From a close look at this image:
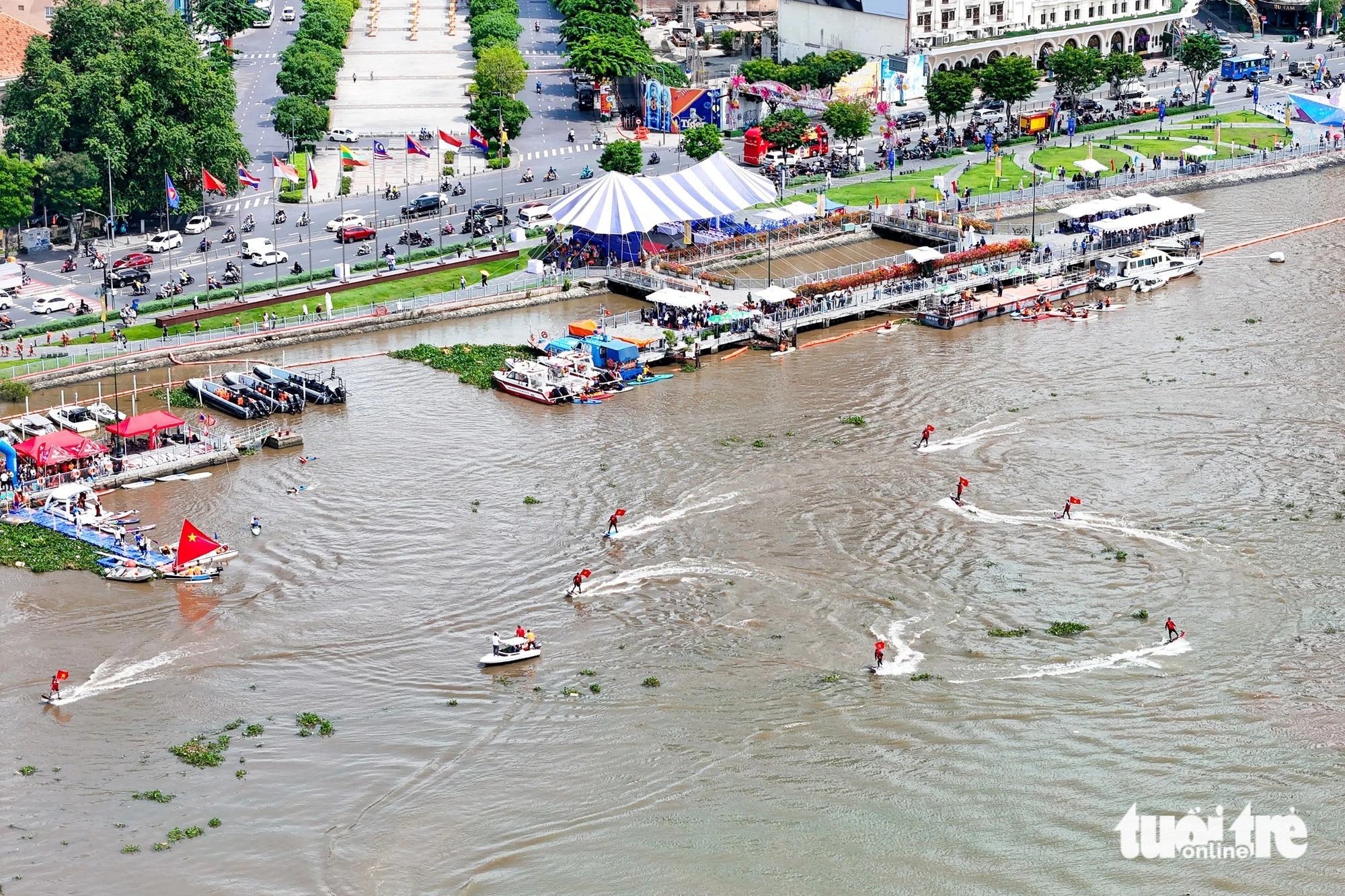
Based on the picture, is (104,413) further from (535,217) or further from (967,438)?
(967,438)

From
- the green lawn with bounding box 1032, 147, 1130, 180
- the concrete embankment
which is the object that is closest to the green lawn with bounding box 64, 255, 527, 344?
the concrete embankment

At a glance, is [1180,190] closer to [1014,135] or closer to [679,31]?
[1014,135]

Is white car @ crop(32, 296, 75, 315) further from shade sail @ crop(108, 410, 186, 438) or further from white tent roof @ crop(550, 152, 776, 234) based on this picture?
white tent roof @ crop(550, 152, 776, 234)

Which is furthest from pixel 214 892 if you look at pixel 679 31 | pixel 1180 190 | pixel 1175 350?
pixel 679 31

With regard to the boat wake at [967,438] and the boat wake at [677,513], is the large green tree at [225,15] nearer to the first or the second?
the boat wake at [967,438]

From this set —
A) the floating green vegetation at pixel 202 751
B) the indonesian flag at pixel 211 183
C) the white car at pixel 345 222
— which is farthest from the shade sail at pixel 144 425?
the white car at pixel 345 222

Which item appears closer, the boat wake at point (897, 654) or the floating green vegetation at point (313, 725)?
the floating green vegetation at point (313, 725)
